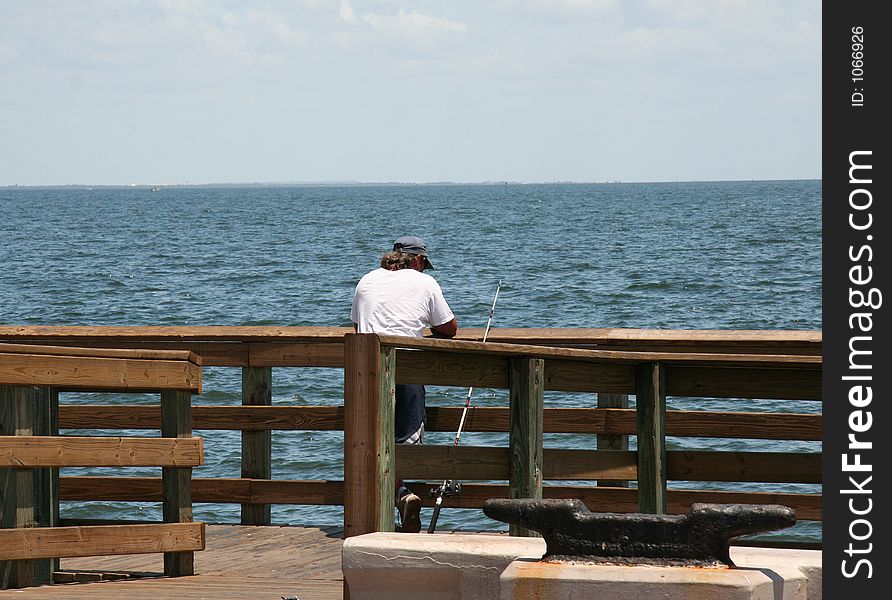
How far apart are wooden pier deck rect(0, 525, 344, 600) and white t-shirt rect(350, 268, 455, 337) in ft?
3.83

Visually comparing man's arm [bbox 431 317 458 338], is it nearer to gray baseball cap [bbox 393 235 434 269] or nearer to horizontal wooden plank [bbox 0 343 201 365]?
gray baseball cap [bbox 393 235 434 269]

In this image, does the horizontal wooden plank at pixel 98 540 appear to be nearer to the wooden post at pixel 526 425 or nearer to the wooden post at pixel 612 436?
the wooden post at pixel 526 425

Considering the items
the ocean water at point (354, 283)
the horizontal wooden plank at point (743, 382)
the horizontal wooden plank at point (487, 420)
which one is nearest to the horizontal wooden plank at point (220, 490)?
the horizontal wooden plank at point (487, 420)

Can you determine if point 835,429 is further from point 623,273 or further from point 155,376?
point 623,273

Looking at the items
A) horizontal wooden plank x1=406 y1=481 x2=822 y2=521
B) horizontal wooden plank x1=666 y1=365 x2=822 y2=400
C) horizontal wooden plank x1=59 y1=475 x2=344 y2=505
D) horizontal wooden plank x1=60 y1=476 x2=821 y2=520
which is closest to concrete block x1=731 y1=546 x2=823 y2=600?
horizontal wooden plank x1=666 y1=365 x2=822 y2=400

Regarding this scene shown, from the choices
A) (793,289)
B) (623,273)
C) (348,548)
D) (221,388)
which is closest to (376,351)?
(348,548)

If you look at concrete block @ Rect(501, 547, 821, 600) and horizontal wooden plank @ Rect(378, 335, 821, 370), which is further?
horizontal wooden plank @ Rect(378, 335, 821, 370)

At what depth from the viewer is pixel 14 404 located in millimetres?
5637

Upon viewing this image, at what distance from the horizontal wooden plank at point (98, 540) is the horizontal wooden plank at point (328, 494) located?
947 mm

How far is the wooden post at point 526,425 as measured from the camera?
5250 millimetres

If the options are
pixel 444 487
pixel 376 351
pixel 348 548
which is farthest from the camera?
pixel 444 487

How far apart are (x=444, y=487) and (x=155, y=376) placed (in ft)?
4.62

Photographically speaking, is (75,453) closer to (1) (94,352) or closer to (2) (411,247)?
(1) (94,352)

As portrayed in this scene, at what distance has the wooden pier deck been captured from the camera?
564cm
